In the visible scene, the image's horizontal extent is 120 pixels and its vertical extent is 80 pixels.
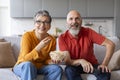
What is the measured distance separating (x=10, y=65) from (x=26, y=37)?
599mm

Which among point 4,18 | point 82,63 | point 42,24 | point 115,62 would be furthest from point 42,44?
point 4,18

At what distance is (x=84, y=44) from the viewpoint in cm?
293

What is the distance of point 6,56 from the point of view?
3.25m

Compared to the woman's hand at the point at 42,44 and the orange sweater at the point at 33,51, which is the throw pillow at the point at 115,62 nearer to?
the orange sweater at the point at 33,51

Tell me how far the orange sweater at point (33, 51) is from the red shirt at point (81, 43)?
0.14 meters

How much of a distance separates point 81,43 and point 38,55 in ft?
1.70

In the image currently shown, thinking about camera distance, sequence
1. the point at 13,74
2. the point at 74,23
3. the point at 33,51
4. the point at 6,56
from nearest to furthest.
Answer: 1. the point at 33,51
2. the point at 13,74
3. the point at 74,23
4. the point at 6,56

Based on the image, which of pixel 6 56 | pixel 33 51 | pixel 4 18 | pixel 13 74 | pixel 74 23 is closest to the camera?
pixel 33 51

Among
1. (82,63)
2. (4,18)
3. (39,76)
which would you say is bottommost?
(39,76)

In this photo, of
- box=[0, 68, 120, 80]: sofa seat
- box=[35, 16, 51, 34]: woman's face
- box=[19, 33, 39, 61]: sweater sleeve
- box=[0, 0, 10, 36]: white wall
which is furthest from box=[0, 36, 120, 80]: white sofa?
box=[0, 0, 10, 36]: white wall

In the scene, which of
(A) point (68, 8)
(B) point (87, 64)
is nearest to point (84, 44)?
(B) point (87, 64)

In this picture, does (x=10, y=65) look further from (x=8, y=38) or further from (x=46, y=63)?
(x=46, y=63)

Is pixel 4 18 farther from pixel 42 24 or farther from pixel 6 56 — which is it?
pixel 42 24

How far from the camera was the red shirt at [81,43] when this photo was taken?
9.50 feet
